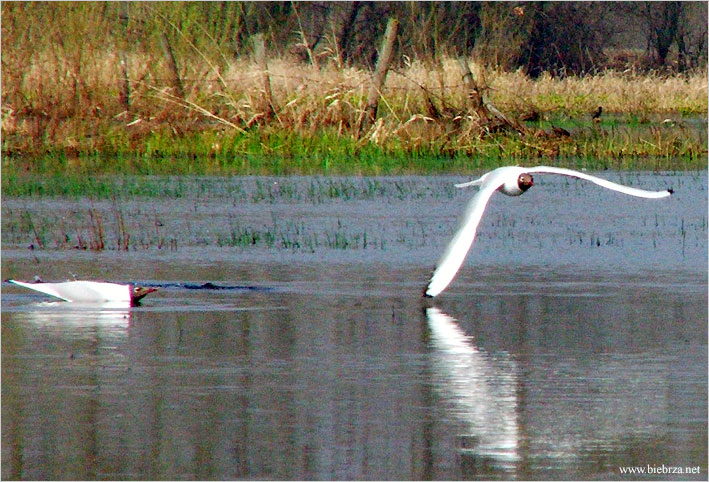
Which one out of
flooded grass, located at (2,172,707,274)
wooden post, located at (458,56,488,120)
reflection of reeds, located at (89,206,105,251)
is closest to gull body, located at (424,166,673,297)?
flooded grass, located at (2,172,707,274)

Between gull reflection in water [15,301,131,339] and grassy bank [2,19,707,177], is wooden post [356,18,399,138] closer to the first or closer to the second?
grassy bank [2,19,707,177]

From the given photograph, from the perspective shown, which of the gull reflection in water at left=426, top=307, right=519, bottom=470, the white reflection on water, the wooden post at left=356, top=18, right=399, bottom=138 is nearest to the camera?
the gull reflection in water at left=426, top=307, right=519, bottom=470

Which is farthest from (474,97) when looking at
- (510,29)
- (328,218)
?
(510,29)

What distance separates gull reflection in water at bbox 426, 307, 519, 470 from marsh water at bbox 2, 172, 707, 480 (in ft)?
0.06

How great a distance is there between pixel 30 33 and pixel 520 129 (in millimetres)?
7410

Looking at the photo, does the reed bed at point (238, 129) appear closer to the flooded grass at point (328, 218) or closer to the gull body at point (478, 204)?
the flooded grass at point (328, 218)

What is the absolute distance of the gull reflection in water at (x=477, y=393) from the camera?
7.01m

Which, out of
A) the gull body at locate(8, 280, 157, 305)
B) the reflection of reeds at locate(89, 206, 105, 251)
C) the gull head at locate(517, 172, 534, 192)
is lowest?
the reflection of reeds at locate(89, 206, 105, 251)

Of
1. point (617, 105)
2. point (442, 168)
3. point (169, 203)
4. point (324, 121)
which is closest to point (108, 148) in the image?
point (324, 121)

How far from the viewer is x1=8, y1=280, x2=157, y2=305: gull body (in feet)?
36.6

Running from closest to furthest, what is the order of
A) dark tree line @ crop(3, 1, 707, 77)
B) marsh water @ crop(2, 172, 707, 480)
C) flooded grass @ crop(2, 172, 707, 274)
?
marsh water @ crop(2, 172, 707, 480), flooded grass @ crop(2, 172, 707, 274), dark tree line @ crop(3, 1, 707, 77)

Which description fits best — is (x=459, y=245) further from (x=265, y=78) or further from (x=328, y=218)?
(x=265, y=78)

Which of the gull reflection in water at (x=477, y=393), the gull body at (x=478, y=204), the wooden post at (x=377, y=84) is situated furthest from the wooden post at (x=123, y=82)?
the gull reflection in water at (x=477, y=393)

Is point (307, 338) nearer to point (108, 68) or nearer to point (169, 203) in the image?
point (169, 203)
